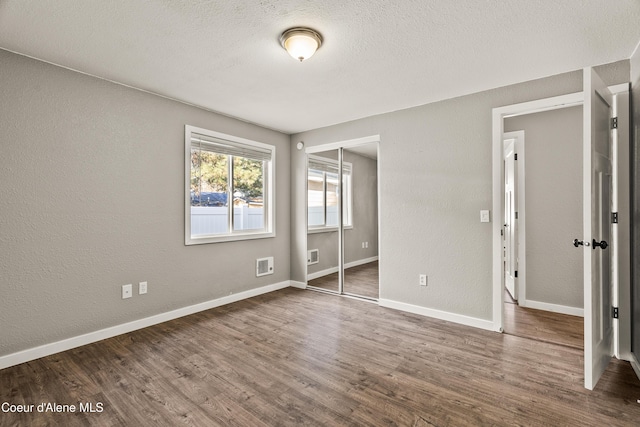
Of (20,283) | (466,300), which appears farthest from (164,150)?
(466,300)

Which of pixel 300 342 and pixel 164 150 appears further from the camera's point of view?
pixel 164 150

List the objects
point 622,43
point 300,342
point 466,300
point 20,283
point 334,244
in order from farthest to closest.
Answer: point 334,244 → point 466,300 → point 300,342 → point 20,283 → point 622,43

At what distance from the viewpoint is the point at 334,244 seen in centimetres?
456

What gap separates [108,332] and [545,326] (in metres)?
4.42

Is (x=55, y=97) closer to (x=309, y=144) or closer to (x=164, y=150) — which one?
(x=164, y=150)

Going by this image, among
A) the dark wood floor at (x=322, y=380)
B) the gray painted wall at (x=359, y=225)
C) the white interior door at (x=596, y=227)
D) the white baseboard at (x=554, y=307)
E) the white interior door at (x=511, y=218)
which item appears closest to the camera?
the dark wood floor at (x=322, y=380)

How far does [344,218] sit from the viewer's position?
14.6 feet

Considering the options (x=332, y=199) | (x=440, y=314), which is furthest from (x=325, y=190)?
(x=440, y=314)

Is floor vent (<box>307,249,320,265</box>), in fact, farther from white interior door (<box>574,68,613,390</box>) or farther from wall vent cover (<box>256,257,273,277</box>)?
white interior door (<box>574,68,613,390</box>)

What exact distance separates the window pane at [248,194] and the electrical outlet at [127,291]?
1456mm

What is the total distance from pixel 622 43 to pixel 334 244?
140 inches

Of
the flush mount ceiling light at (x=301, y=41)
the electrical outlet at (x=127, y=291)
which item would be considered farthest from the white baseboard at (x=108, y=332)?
the flush mount ceiling light at (x=301, y=41)

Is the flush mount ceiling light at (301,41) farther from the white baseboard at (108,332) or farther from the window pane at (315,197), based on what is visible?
the white baseboard at (108,332)

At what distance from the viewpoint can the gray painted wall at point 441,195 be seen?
3109mm
